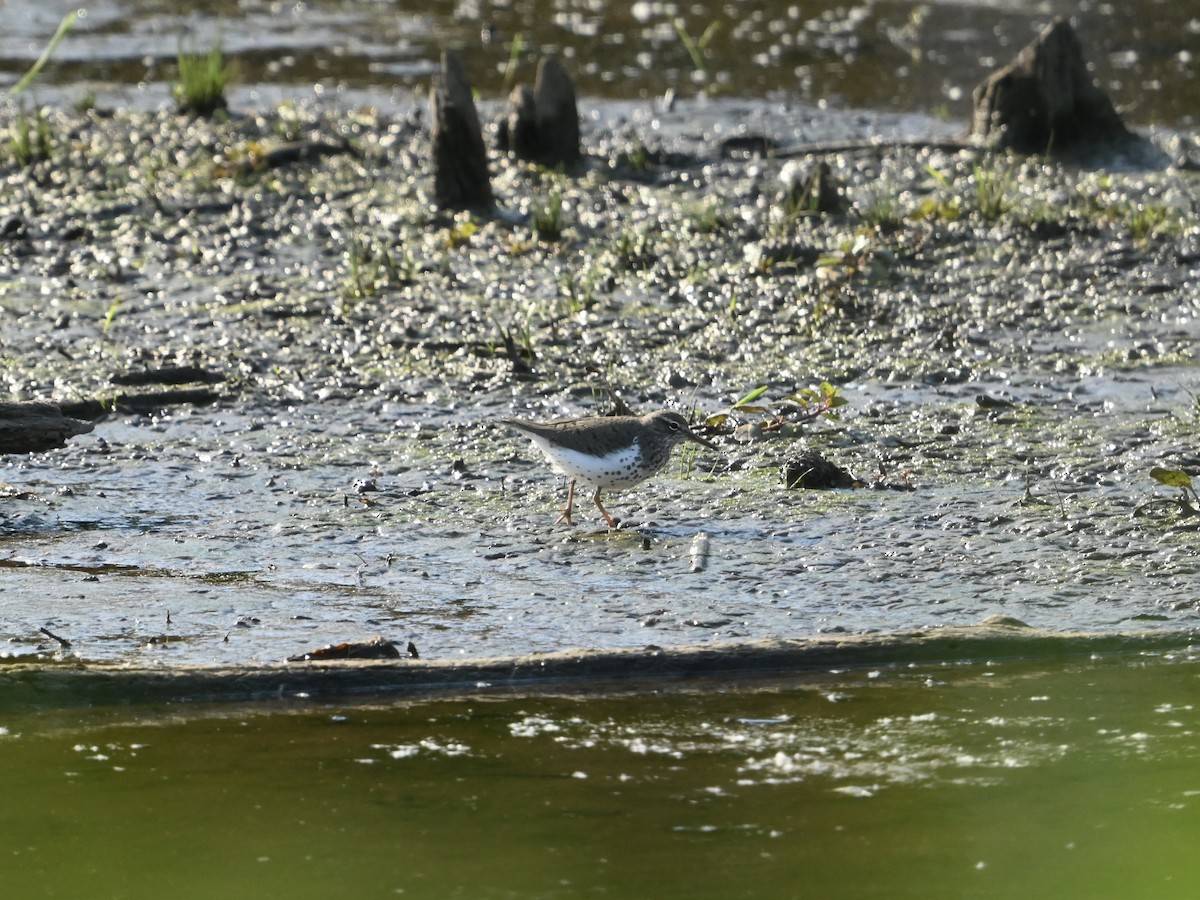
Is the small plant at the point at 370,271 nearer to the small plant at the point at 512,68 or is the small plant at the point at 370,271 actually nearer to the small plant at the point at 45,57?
the small plant at the point at 45,57

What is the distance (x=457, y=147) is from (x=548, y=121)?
1447mm

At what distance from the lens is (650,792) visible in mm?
4941

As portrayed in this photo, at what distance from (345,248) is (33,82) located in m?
6.63

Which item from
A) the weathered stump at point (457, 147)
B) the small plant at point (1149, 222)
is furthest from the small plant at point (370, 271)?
the small plant at point (1149, 222)

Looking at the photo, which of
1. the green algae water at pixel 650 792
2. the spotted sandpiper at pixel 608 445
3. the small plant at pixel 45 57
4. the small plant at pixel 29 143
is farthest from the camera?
the small plant at pixel 29 143

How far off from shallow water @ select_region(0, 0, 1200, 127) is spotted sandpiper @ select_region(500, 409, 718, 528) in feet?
28.1

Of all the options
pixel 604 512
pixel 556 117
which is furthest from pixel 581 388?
pixel 556 117

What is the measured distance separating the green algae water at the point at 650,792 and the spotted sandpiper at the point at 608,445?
159 cm

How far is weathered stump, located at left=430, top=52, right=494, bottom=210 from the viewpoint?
1174 cm

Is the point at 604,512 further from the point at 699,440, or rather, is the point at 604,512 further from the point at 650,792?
the point at 650,792

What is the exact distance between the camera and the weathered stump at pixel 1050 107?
1259 centimetres

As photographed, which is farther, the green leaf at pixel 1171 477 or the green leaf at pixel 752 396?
the green leaf at pixel 752 396

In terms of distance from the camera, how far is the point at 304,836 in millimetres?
4727

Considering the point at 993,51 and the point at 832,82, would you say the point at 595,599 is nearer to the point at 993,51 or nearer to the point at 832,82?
the point at 832,82
